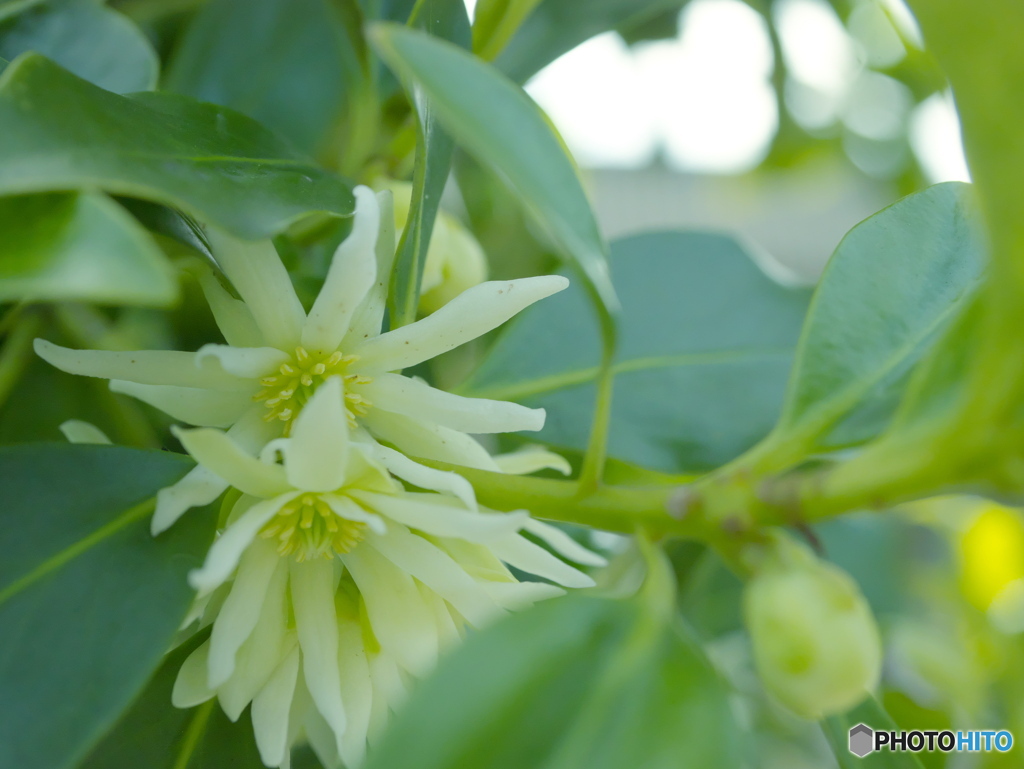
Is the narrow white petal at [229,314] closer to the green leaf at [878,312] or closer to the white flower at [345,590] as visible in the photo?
the white flower at [345,590]

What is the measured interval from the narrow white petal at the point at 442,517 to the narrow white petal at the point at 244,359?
0.22ft

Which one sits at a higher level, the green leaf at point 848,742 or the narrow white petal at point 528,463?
the narrow white petal at point 528,463

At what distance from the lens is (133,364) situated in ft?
1.07

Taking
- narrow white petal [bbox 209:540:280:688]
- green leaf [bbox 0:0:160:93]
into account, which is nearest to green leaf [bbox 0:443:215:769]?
narrow white petal [bbox 209:540:280:688]

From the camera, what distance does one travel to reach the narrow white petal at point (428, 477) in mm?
307

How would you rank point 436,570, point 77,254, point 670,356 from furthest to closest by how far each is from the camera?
1. point 670,356
2. point 436,570
3. point 77,254

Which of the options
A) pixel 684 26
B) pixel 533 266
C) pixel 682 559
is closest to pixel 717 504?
pixel 682 559

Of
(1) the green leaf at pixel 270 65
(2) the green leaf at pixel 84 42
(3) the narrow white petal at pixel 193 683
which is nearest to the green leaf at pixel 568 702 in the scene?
(3) the narrow white petal at pixel 193 683

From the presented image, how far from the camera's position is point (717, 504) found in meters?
0.32

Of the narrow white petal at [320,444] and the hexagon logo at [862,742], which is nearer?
the narrow white petal at [320,444]

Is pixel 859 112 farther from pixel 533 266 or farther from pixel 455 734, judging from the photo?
pixel 455 734

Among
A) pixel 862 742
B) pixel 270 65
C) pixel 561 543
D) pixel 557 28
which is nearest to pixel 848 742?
pixel 862 742

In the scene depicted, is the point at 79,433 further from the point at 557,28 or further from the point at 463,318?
the point at 557,28

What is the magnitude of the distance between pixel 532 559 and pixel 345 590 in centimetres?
9
